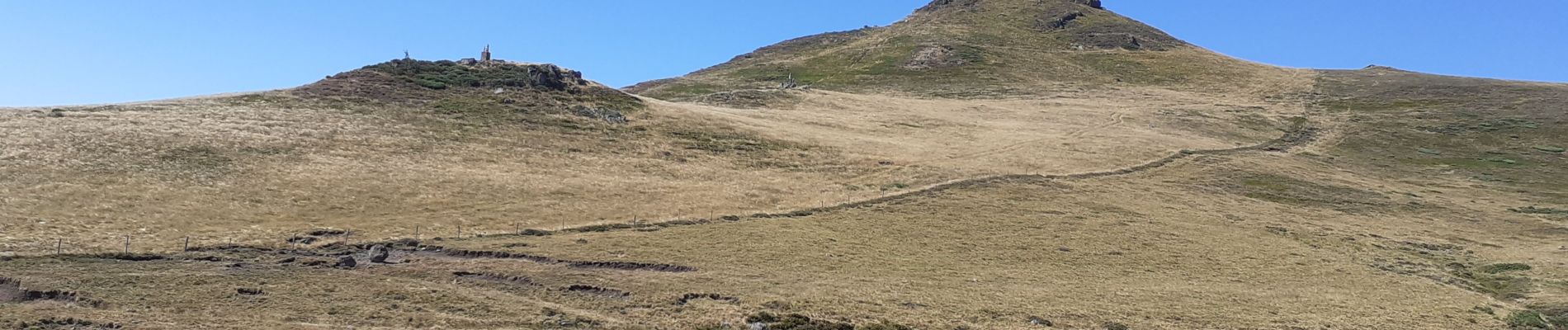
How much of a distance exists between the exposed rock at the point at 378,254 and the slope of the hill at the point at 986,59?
7126cm

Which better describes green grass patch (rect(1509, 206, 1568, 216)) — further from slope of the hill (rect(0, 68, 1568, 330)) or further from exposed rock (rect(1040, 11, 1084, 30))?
exposed rock (rect(1040, 11, 1084, 30))

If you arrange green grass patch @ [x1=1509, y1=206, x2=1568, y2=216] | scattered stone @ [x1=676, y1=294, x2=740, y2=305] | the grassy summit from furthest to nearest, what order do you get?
the grassy summit, green grass patch @ [x1=1509, y1=206, x2=1568, y2=216], scattered stone @ [x1=676, y1=294, x2=740, y2=305]

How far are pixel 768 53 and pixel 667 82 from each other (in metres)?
32.4

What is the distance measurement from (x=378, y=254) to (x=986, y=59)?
359 feet

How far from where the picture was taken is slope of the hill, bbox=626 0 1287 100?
Answer: 11988 centimetres

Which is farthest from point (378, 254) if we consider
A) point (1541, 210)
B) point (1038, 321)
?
point (1541, 210)

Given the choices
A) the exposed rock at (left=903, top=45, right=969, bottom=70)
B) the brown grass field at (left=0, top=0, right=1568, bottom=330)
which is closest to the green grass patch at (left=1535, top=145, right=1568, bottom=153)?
the brown grass field at (left=0, top=0, right=1568, bottom=330)

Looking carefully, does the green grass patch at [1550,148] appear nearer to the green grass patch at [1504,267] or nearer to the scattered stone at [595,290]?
the green grass patch at [1504,267]

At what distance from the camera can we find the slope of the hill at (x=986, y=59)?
119875mm

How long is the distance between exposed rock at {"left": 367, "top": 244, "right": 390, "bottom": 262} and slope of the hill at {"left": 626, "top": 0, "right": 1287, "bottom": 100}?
234ft

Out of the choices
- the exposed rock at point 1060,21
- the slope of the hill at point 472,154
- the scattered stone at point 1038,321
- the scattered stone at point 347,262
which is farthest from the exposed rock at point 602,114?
the exposed rock at point 1060,21

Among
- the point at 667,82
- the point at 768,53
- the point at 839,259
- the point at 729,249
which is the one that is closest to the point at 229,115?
the point at 729,249

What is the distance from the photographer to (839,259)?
1471 inches

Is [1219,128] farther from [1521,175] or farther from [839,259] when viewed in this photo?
[839,259]
